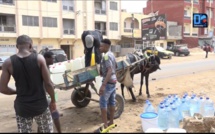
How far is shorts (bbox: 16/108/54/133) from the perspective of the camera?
3.23 m

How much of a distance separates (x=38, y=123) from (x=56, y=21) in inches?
1282

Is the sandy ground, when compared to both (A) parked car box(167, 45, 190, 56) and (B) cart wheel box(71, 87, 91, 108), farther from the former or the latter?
(A) parked car box(167, 45, 190, 56)

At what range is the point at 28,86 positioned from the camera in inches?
124

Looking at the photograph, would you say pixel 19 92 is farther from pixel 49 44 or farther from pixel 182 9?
pixel 182 9

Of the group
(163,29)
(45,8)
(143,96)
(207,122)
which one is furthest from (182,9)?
(207,122)

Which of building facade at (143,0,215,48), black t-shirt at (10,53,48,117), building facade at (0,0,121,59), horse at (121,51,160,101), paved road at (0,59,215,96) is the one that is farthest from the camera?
building facade at (143,0,215,48)

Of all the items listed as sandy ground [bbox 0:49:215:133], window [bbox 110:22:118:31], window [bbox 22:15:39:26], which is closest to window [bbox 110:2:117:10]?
window [bbox 110:22:118:31]

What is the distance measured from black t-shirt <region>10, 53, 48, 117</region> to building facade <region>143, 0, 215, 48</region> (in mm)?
49995

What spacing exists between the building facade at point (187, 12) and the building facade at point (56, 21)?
15.9m

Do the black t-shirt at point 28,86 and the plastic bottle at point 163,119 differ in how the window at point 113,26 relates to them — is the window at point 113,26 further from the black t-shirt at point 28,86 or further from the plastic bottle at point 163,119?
the black t-shirt at point 28,86

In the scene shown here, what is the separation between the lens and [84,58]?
6.00 m

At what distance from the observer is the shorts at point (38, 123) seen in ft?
10.6

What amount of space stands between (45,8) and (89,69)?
30084 millimetres

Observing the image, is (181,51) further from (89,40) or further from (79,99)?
(89,40)
